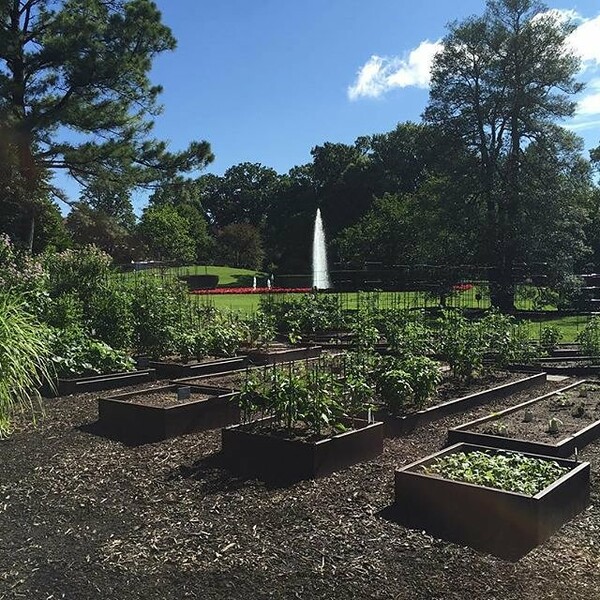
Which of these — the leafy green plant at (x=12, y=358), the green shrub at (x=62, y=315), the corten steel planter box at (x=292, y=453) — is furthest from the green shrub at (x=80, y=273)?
the corten steel planter box at (x=292, y=453)

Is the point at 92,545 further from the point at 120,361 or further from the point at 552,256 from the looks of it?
the point at 552,256

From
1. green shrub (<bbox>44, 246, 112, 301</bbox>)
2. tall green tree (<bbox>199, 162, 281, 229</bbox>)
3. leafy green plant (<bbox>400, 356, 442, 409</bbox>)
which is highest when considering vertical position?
tall green tree (<bbox>199, 162, 281, 229</bbox>)

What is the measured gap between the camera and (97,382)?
312 inches

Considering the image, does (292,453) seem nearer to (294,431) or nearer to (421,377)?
(294,431)

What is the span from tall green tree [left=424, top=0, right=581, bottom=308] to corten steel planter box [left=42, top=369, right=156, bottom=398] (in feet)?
46.2

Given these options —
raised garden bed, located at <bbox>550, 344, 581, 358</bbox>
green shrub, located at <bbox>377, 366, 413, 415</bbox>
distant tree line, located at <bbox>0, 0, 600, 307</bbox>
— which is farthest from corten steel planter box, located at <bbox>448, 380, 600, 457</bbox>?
distant tree line, located at <bbox>0, 0, 600, 307</bbox>

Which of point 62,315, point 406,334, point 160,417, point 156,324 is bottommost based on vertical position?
point 160,417

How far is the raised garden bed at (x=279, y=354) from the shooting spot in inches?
385

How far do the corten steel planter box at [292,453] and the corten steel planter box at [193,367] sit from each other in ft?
11.8

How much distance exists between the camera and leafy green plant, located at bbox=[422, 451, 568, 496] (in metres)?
3.88

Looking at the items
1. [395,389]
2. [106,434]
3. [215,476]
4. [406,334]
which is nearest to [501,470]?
[215,476]

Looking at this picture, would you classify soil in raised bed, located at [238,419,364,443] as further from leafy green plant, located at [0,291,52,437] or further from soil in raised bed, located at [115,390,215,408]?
leafy green plant, located at [0,291,52,437]

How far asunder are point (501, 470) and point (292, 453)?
1391 mm

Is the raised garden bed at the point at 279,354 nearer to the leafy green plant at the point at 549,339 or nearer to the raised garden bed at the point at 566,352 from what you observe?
the leafy green plant at the point at 549,339
